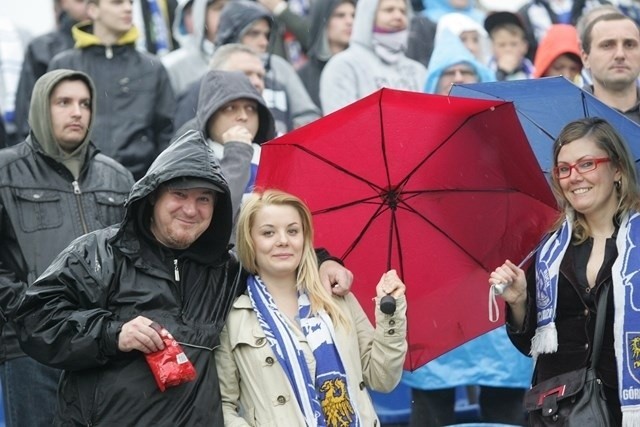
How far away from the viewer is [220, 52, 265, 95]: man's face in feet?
26.9

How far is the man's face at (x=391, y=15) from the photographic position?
9648 mm

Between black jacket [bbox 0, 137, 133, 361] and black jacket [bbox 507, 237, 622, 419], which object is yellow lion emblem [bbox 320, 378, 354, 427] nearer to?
black jacket [bbox 507, 237, 622, 419]

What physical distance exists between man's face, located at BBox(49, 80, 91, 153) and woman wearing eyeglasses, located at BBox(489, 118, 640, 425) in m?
2.47

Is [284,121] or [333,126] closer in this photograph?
[333,126]

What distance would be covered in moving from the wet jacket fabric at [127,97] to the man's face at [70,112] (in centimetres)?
152

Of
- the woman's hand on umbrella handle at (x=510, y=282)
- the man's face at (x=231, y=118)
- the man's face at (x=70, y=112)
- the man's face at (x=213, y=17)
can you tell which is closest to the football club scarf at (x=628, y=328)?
the woman's hand on umbrella handle at (x=510, y=282)

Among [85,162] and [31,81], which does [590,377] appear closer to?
[85,162]

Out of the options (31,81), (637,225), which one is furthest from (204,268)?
(31,81)

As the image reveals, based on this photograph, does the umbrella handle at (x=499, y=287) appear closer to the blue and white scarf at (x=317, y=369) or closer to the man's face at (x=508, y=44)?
the blue and white scarf at (x=317, y=369)

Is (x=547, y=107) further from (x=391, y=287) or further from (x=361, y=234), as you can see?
(x=391, y=287)

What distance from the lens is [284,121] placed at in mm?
9078

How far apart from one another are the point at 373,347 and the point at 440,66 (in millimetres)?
3735

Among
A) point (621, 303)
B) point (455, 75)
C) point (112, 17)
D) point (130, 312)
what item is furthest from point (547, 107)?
point (112, 17)

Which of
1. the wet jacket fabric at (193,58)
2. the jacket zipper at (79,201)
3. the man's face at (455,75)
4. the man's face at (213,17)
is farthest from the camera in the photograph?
the man's face at (213,17)
